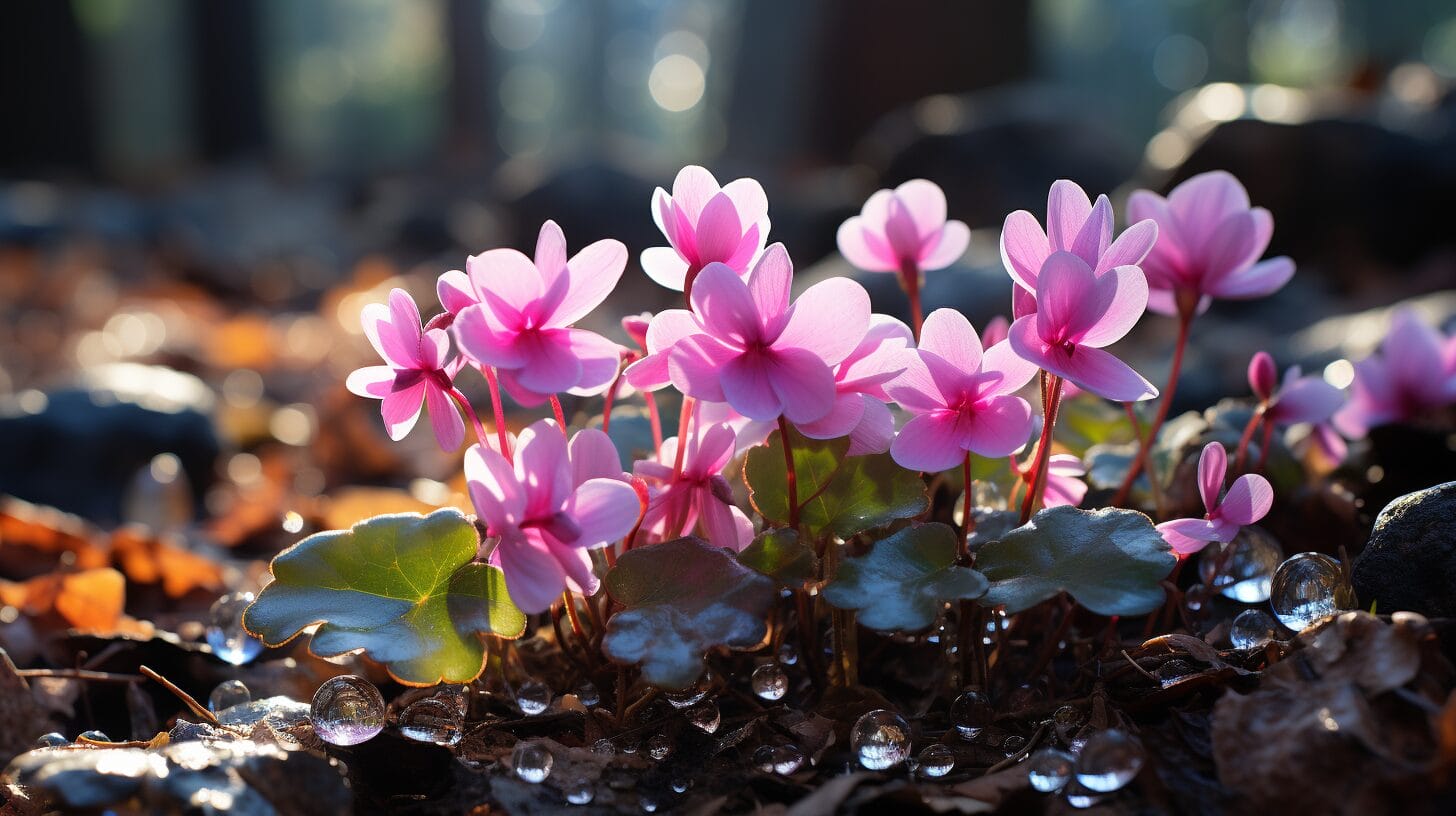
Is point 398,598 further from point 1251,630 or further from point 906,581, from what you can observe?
point 1251,630

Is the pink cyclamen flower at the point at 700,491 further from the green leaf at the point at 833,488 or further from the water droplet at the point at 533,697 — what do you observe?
the water droplet at the point at 533,697

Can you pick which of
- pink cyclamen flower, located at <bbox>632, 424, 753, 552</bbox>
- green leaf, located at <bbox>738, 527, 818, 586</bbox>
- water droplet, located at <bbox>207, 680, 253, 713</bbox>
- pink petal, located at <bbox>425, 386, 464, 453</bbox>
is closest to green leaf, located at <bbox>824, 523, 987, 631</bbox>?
green leaf, located at <bbox>738, 527, 818, 586</bbox>

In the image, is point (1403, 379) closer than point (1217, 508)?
No

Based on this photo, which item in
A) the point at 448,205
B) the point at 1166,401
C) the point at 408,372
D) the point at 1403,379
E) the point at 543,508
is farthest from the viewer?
the point at 448,205

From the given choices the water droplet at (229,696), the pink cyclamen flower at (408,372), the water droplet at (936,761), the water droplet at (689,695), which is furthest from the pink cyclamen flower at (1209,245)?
the water droplet at (229,696)

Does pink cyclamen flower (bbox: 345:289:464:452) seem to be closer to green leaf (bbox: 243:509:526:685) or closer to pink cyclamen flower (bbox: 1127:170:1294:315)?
green leaf (bbox: 243:509:526:685)

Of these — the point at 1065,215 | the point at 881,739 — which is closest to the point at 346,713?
the point at 881,739
